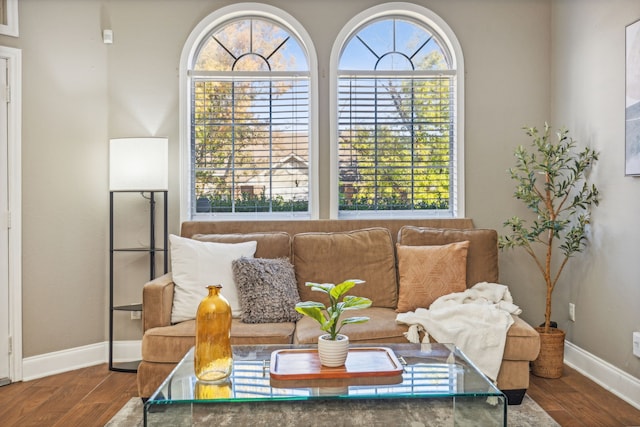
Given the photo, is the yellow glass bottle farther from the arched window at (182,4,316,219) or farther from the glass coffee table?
the arched window at (182,4,316,219)

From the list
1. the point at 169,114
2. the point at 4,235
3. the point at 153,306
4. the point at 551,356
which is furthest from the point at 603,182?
the point at 4,235

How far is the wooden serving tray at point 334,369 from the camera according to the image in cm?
218

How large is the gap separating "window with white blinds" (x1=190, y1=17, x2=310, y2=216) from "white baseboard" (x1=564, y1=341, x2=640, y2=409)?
2087 mm

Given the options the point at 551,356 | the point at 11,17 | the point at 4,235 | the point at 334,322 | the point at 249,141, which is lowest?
the point at 551,356

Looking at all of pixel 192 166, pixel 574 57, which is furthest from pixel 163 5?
pixel 574 57

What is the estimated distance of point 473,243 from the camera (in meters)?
3.63

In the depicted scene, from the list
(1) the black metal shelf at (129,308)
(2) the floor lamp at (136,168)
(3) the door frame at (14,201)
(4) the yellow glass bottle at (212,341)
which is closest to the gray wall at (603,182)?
(4) the yellow glass bottle at (212,341)

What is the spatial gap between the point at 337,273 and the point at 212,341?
1522mm

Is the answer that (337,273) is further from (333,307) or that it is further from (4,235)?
(4,235)

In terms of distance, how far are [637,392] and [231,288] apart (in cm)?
232

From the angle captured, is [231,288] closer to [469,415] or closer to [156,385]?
[156,385]

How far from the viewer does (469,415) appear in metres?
2.11

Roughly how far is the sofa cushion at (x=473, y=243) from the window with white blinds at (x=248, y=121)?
904 mm

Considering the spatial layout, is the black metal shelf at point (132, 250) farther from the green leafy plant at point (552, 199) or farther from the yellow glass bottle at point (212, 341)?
the green leafy plant at point (552, 199)
